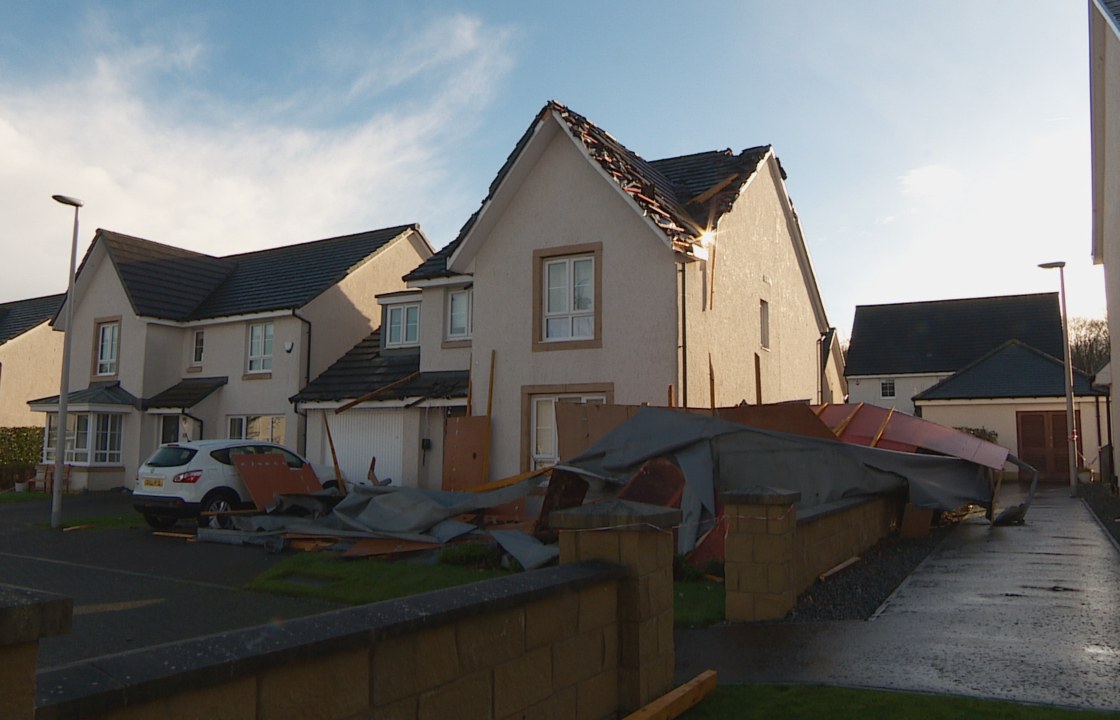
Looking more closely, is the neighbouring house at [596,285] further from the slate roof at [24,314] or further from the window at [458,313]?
the slate roof at [24,314]

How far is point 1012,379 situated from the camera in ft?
109

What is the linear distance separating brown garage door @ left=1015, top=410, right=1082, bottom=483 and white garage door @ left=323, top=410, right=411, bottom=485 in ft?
74.5

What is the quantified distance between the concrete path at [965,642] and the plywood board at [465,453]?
9786 millimetres

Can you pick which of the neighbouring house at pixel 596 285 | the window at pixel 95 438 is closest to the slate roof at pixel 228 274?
the window at pixel 95 438

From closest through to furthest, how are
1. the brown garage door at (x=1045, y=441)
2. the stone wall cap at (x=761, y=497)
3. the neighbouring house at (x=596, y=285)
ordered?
the stone wall cap at (x=761, y=497) → the neighbouring house at (x=596, y=285) → the brown garage door at (x=1045, y=441)

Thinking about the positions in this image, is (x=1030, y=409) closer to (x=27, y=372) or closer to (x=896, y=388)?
(x=896, y=388)

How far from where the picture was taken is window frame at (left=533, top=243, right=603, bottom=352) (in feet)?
57.3

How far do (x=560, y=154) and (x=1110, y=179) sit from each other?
516 inches

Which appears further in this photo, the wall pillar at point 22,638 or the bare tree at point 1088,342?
the bare tree at point 1088,342

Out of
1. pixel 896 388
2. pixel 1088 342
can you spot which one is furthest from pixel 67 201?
pixel 1088 342

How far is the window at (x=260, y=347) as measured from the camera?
26766 millimetres

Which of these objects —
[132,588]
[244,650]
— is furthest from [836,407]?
[244,650]

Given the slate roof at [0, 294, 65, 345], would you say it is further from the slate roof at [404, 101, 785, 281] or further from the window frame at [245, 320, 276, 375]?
the slate roof at [404, 101, 785, 281]

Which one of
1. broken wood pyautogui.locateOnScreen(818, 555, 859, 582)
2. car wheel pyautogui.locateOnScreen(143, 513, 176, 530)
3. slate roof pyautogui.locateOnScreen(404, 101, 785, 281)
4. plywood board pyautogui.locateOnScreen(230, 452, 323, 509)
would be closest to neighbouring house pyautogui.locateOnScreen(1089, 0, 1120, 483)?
slate roof pyautogui.locateOnScreen(404, 101, 785, 281)
